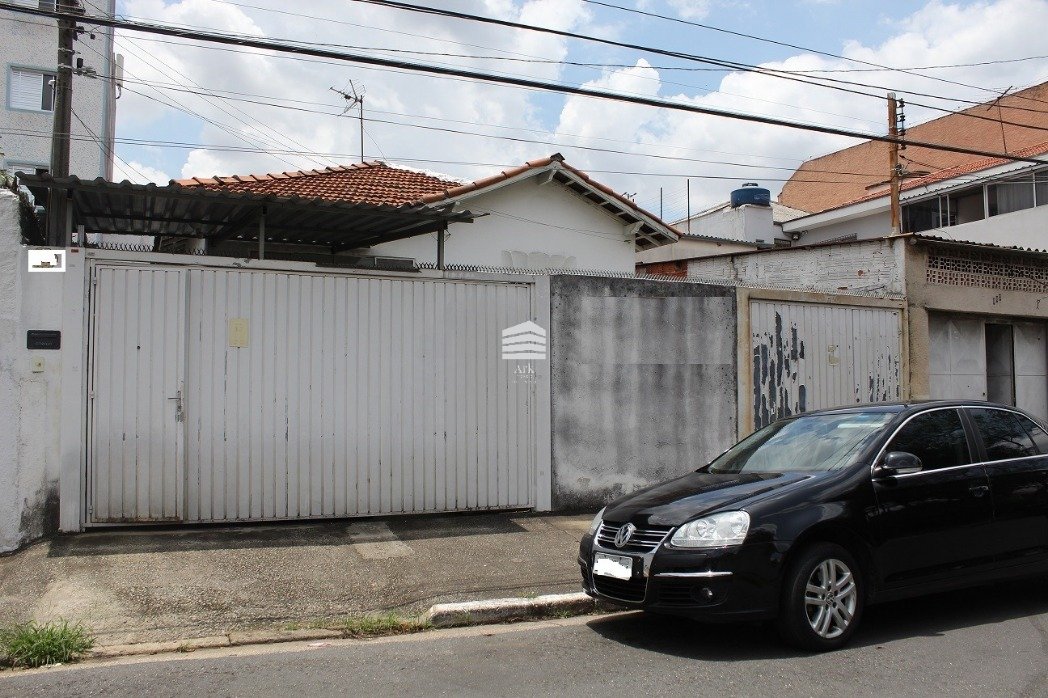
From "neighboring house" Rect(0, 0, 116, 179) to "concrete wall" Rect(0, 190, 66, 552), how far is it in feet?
79.6

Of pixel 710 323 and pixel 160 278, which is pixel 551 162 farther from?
pixel 160 278

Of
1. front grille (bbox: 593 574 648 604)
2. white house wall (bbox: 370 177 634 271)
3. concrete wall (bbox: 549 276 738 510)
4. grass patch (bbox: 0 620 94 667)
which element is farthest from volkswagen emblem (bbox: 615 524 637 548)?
white house wall (bbox: 370 177 634 271)

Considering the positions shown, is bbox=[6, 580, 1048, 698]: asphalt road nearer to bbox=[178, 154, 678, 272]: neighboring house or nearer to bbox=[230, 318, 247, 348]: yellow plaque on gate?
bbox=[230, 318, 247, 348]: yellow plaque on gate

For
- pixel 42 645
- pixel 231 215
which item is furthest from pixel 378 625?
pixel 231 215

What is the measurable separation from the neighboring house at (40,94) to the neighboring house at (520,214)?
16.2 metres

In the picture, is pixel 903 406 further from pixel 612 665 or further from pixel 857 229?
pixel 857 229

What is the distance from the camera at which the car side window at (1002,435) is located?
6.48 m

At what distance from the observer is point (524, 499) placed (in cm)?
949

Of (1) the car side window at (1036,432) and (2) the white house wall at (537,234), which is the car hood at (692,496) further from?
(2) the white house wall at (537,234)

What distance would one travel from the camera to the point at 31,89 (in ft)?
96.1

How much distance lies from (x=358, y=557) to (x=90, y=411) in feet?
9.12

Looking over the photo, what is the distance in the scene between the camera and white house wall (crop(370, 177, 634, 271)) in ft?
54.9

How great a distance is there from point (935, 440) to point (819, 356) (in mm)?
5846

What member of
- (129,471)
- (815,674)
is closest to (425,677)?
(815,674)
